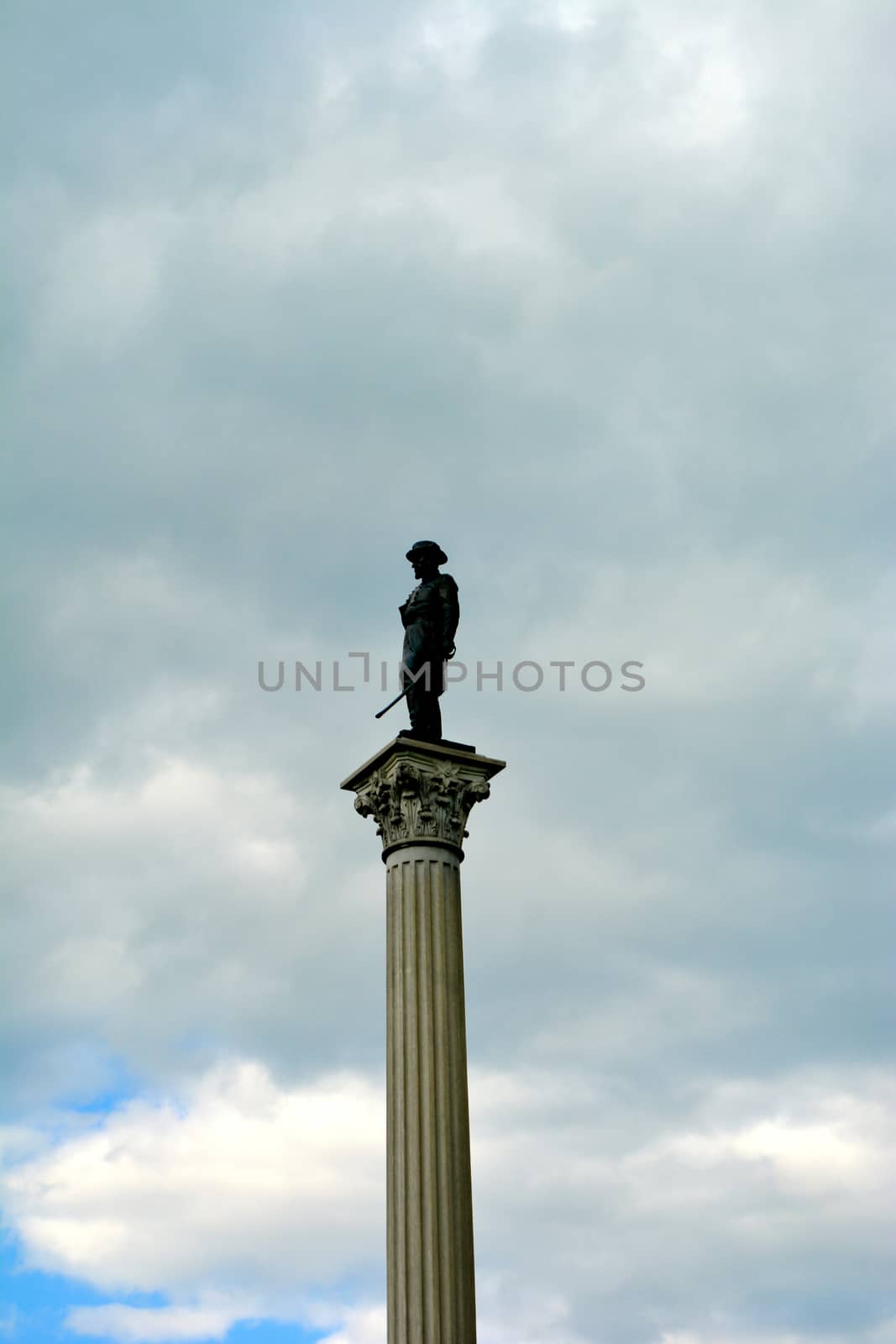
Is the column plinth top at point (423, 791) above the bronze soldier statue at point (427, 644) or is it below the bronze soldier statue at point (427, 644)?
below

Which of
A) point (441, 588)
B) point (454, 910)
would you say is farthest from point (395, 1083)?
point (441, 588)

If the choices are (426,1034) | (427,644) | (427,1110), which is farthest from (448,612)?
(427,1110)

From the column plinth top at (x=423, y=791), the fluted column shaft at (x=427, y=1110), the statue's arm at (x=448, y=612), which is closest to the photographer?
the fluted column shaft at (x=427, y=1110)

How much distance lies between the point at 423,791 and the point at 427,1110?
5.25 m

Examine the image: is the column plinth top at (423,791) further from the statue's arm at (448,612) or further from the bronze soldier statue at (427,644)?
the statue's arm at (448,612)

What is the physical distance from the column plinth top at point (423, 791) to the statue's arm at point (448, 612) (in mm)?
2236

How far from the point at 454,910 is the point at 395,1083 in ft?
9.89

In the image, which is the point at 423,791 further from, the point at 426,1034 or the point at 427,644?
the point at 426,1034

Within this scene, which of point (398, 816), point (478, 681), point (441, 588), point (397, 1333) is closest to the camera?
point (397, 1333)

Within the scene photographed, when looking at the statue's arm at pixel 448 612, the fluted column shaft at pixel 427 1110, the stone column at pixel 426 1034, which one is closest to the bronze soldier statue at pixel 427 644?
the statue's arm at pixel 448 612

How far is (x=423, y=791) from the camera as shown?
2534 centimetres

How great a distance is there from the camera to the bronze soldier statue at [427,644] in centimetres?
2667

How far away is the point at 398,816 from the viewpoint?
25344mm

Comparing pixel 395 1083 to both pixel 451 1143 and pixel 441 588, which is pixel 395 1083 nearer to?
pixel 451 1143
